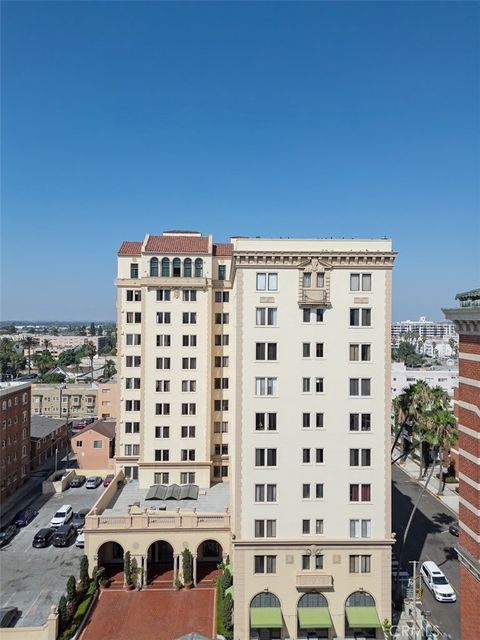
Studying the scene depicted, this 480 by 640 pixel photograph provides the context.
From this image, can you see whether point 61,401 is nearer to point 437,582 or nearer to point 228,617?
point 228,617

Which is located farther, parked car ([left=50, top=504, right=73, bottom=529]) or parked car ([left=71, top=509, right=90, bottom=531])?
parked car ([left=50, top=504, right=73, bottom=529])

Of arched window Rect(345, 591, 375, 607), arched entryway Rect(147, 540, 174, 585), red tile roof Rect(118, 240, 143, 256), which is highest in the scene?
red tile roof Rect(118, 240, 143, 256)

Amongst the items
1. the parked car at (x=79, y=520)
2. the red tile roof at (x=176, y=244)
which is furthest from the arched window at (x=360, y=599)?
→ the red tile roof at (x=176, y=244)

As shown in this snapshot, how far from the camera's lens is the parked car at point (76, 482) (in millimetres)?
64250

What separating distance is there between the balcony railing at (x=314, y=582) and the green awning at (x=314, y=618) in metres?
1.54

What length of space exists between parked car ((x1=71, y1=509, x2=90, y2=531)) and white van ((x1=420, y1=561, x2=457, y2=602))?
111 ft

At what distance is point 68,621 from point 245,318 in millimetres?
24495

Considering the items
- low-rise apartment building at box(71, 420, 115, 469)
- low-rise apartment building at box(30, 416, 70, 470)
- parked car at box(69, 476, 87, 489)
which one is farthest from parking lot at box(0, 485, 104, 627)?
low-rise apartment building at box(30, 416, 70, 470)

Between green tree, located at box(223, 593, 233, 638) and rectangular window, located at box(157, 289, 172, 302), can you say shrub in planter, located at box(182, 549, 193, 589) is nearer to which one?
green tree, located at box(223, 593, 233, 638)

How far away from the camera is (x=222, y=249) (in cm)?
5150

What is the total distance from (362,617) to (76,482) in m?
44.3

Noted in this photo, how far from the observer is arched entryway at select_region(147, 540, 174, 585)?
40.3 metres

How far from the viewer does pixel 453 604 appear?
36594mm

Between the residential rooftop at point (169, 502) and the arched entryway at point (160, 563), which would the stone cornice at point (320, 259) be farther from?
the arched entryway at point (160, 563)
